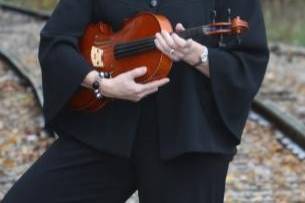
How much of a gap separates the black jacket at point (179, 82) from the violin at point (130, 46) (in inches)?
1.9

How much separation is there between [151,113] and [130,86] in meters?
0.20

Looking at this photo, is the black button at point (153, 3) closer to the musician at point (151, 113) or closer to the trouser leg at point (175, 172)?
the musician at point (151, 113)

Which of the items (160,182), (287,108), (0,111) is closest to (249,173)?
(287,108)

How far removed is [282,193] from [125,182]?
144 inches

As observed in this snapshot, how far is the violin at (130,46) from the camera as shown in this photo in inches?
125

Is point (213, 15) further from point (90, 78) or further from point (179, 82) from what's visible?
point (90, 78)

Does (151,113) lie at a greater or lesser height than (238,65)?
lesser

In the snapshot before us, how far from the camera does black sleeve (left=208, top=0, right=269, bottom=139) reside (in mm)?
3258

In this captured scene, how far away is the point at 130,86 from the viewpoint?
318 cm

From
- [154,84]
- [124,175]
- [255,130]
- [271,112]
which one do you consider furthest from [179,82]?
[271,112]

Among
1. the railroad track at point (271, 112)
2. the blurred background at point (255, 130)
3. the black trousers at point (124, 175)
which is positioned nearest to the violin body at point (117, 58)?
the black trousers at point (124, 175)

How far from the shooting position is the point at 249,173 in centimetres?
750

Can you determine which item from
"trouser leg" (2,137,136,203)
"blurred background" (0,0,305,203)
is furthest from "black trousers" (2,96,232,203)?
"blurred background" (0,0,305,203)

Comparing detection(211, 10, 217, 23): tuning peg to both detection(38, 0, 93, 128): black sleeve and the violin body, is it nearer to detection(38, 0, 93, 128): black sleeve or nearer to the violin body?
the violin body
